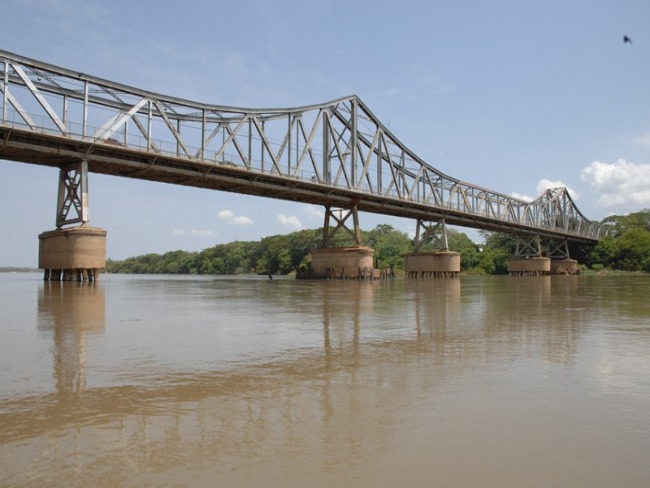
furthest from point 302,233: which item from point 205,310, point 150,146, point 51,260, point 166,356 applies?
point 166,356

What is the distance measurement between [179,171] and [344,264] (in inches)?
858

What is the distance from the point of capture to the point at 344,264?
57.0 m

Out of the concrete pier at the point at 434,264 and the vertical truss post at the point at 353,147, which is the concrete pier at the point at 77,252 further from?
the concrete pier at the point at 434,264

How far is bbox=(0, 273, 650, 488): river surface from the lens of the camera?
340cm

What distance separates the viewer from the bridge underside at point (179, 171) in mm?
33125

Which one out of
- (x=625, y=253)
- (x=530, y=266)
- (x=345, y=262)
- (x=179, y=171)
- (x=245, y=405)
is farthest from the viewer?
(x=625, y=253)

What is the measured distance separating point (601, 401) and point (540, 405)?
685mm

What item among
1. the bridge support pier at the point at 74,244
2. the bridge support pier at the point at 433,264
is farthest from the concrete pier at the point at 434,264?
the bridge support pier at the point at 74,244

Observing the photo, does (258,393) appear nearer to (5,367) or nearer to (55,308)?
(5,367)

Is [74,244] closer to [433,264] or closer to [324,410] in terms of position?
[324,410]

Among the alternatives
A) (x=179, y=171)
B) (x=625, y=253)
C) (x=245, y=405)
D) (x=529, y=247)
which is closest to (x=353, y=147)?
(x=179, y=171)

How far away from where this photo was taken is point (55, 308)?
49.6 feet

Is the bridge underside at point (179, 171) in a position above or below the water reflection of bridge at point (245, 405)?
above

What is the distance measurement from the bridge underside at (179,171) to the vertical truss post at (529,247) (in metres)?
39.5
